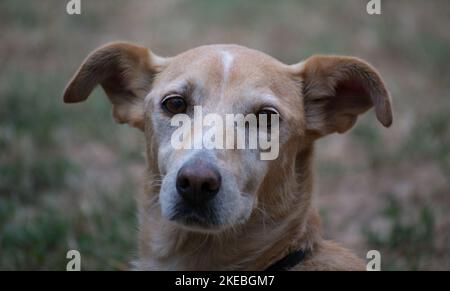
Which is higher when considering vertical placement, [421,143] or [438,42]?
[438,42]

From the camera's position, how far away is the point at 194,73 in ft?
12.1

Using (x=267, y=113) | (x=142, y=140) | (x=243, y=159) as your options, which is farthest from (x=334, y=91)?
(x=142, y=140)

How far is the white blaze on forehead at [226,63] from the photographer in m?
3.64

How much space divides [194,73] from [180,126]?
0.33 meters

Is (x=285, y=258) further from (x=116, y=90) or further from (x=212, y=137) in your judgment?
(x=116, y=90)

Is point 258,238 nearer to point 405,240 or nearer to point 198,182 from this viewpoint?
point 198,182

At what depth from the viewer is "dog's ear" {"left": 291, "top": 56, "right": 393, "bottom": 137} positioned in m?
3.88

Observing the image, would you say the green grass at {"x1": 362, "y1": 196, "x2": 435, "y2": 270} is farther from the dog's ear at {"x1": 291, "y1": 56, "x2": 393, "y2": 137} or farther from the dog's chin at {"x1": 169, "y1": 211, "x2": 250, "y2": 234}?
the dog's chin at {"x1": 169, "y1": 211, "x2": 250, "y2": 234}

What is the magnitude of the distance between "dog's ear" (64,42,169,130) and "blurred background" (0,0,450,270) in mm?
279

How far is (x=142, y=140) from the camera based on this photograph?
4207 millimetres

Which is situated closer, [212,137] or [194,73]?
[212,137]

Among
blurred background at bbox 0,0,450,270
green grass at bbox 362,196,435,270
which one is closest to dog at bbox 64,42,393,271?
blurred background at bbox 0,0,450,270

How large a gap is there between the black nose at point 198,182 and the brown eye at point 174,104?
1.90 feet

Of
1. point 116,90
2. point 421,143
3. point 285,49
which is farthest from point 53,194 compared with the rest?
point 285,49
